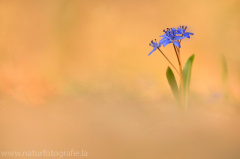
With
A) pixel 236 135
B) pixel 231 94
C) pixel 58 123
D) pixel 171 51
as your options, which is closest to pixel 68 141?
pixel 58 123

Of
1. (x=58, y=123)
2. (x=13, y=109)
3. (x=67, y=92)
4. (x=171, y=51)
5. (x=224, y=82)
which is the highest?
(x=171, y=51)

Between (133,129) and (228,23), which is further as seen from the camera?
(228,23)

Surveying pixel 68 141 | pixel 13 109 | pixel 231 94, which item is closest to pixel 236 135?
pixel 68 141

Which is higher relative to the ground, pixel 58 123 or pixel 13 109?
pixel 13 109

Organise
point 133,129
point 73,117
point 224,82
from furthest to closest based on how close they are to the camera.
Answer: point 224,82 → point 73,117 → point 133,129

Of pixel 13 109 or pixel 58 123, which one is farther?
pixel 13 109

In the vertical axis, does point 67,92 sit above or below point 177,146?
above

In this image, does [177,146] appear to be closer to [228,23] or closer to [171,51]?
[171,51]

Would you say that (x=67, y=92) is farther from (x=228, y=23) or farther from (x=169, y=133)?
(x=228, y=23)

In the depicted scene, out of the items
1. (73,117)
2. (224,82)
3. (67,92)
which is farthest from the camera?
(67,92)
